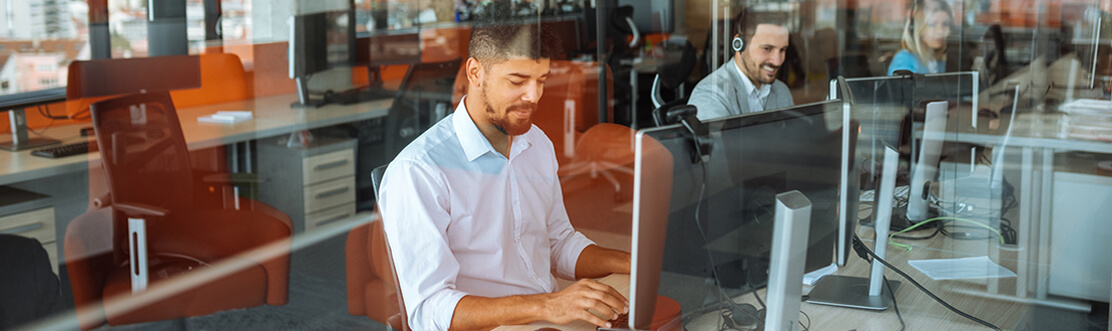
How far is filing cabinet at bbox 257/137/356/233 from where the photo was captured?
334 centimetres

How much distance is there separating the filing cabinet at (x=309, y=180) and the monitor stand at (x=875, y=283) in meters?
2.25

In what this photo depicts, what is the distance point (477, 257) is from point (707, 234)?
16.0 inches

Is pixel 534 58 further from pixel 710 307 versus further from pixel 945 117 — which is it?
pixel 945 117

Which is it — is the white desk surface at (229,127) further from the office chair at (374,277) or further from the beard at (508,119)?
the beard at (508,119)

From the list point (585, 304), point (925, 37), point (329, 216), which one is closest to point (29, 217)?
point (329, 216)

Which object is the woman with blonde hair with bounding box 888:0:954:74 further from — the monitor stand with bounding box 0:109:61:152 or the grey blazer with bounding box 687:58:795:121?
the monitor stand with bounding box 0:109:61:152

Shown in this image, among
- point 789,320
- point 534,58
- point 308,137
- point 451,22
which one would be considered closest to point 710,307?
point 789,320

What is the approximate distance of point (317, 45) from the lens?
3545 mm

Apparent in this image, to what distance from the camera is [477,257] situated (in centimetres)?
142

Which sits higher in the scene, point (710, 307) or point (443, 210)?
point (443, 210)

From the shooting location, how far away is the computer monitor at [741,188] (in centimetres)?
114

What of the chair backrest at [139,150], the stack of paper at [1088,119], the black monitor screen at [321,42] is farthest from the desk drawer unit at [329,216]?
the stack of paper at [1088,119]

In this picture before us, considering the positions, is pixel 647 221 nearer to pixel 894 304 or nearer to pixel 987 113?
pixel 894 304

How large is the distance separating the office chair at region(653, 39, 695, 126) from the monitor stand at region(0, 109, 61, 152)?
1810mm
